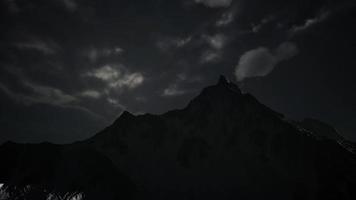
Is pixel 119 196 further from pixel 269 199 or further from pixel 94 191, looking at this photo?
pixel 269 199

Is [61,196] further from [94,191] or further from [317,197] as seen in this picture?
[317,197]

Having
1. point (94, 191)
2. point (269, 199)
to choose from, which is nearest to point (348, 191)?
point (269, 199)

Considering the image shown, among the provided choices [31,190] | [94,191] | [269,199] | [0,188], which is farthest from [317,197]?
[0,188]

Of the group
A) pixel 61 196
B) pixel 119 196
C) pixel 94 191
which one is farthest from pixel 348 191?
pixel 61 196

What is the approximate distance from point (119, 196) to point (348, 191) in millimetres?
124969

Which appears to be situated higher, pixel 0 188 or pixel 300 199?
pixel 0 188

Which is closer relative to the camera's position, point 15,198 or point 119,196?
point 15,198

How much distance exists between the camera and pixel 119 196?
19988cm

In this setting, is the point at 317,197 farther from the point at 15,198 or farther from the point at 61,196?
the point at 15,198

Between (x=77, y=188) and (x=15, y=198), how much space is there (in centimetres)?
3094

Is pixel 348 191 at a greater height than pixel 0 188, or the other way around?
pixel 0 188

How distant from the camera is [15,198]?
188m

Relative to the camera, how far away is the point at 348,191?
653 ft

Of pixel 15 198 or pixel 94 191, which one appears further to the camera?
pixel 94 191
